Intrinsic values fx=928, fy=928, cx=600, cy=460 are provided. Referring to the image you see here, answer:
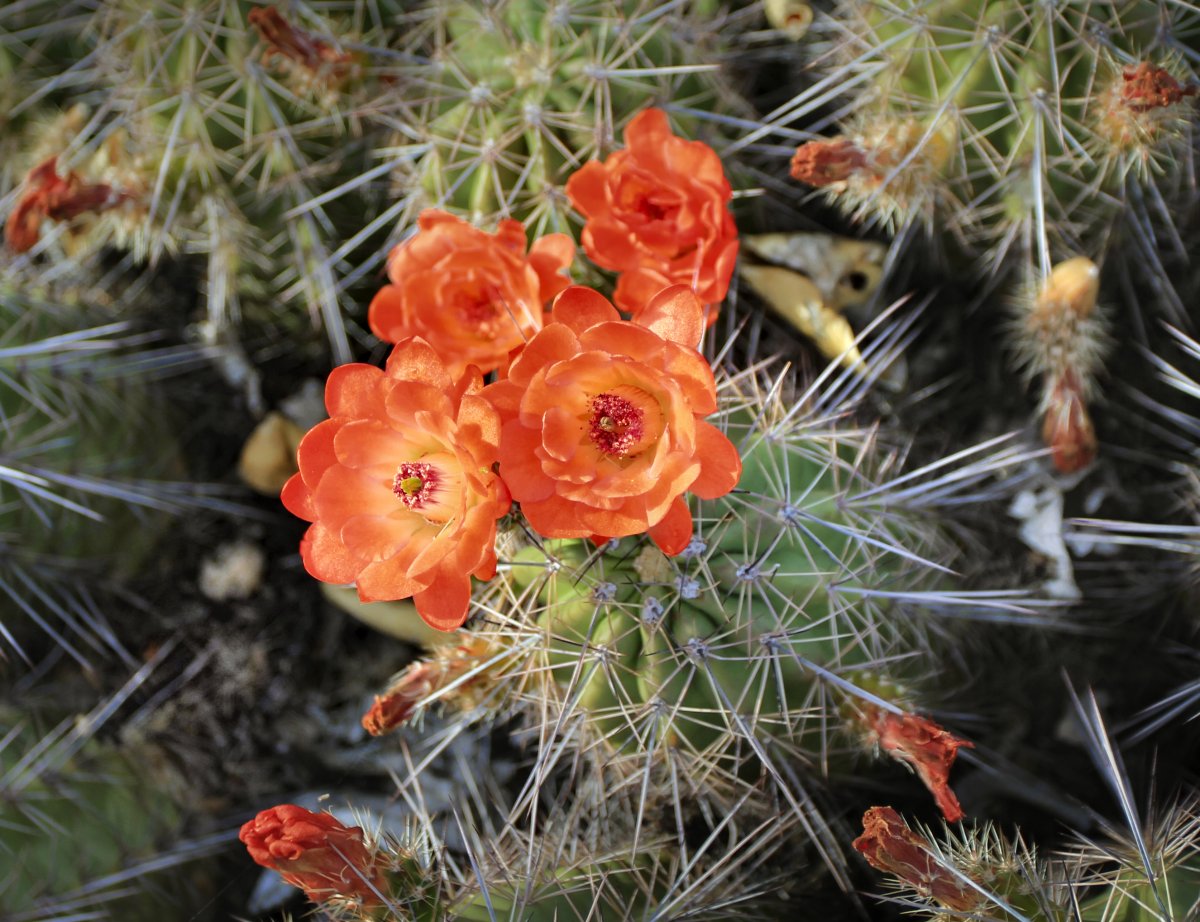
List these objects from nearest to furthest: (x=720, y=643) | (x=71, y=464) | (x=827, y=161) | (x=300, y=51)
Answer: (x=720, y=643)
(x=827, y=161)
(x=300, y=51)
(x=71, y=464)

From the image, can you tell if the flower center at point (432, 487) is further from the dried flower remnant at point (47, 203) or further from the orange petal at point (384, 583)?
the dried flower remnant at point (47, 203)

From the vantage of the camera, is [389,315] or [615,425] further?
[389,315]

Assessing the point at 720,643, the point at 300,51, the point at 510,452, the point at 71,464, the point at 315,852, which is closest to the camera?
the point at 510,452

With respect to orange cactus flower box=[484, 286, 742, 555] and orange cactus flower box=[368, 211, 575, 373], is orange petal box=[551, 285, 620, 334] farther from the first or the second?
orange cactus flower box=[368, 211, 575, 373]

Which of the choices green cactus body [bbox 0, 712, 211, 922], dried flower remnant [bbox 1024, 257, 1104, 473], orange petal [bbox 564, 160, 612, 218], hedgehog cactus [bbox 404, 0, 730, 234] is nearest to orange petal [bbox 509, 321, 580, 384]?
orange petal [bbox 564, 160, 612, 218]

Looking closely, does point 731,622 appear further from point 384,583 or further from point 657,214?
point 657,214

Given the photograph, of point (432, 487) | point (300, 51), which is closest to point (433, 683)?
point (432, 487)

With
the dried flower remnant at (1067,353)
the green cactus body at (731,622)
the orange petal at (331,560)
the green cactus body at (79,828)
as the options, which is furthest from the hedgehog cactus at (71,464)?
the dried flower remnant at (1067,353)

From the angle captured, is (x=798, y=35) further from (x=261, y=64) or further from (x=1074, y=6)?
(x=261, y=64)
